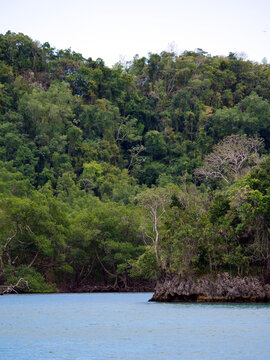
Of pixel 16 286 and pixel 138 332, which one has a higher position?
pixel 16 286

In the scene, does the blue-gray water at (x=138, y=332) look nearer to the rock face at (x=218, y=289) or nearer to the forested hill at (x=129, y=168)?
the rock face at (x=218, y=289)

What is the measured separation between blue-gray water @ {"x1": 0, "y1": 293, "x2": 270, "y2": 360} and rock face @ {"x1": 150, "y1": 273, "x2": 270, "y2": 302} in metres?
0.93

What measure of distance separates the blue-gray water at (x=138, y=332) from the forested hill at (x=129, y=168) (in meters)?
4.76

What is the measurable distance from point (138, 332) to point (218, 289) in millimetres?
11180

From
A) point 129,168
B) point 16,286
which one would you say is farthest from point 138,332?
point 129,168

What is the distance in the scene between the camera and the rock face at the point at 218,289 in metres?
31.8

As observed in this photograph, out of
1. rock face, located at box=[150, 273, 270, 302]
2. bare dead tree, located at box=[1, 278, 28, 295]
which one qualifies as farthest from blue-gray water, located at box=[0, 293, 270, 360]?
bare dead tree, located at box=[1, 278, 28, 295]

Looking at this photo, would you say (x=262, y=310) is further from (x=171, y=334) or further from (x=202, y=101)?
(x=202, y=101)

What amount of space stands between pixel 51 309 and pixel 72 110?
45784 millimetres

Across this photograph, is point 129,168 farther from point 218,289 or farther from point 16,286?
point 218,289

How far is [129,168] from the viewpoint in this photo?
251 ft

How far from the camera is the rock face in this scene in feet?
104

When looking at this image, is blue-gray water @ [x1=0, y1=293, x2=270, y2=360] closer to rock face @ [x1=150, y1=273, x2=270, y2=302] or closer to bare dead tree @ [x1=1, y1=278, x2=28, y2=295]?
rock face @ [x1=150, y1=273, x2=270, y2=302]

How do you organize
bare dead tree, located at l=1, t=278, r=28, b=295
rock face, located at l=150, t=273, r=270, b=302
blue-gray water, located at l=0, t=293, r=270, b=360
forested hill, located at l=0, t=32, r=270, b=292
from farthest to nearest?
bare dead tree, located at l=1, t=278, r=28, b=295 → forested hill, located at l=0, t=32, r=270, b=292 → rock face, located at l=150, t=273, r=270, b=302 → blue-gray water, located at l=0, t=293, r=270, b=360
